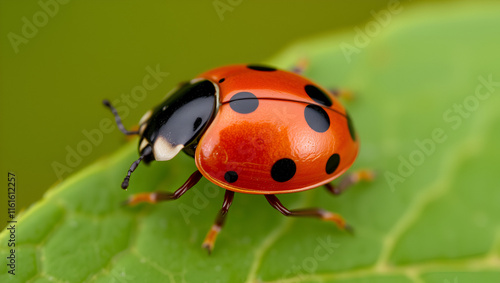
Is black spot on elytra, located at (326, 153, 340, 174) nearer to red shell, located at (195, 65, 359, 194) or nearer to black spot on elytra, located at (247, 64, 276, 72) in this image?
red shell, located at (195, 65, 359, 194)

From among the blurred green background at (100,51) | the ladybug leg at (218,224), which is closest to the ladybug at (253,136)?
the ladybug leg at (218,224)

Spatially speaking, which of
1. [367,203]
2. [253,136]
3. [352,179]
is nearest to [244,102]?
[253,136]

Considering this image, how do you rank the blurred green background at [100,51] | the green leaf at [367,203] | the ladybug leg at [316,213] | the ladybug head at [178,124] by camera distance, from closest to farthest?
the green leaf at [367,203] < the ladybug head at [178,124] < the ladybug leg at [316,213] < the blurred green background at [100,51]

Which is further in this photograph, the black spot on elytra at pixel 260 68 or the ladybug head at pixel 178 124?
the black spot on elytra at pixel 260 68

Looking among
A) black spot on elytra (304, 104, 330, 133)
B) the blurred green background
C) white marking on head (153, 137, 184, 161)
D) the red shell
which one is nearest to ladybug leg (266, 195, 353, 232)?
the red shell

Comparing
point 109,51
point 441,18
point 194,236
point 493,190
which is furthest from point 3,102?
point 493,190

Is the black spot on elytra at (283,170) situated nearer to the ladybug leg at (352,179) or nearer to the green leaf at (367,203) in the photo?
the green leaf at (367,203)
